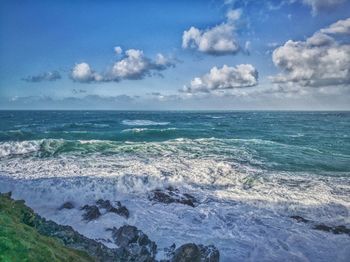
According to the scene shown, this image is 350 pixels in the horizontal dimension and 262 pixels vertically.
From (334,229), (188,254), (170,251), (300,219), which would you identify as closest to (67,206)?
(170,251)

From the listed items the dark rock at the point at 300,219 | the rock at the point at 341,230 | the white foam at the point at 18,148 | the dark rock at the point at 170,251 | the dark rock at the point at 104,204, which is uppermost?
the white foam at the point at 18,148

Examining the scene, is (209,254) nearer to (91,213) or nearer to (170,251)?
(170,251)

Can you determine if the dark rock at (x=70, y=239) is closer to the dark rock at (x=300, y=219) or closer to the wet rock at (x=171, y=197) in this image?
the wet rock at (x=171, y=197)

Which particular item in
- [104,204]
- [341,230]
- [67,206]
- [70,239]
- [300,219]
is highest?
[70,239]

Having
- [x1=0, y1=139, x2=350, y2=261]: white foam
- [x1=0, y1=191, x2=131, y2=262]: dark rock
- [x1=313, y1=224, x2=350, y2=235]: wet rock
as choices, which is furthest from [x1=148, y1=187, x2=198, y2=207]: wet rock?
[x1=0, y1=191, x2=131, y2=262]: dark rock

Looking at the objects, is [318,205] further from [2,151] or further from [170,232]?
[2,151]

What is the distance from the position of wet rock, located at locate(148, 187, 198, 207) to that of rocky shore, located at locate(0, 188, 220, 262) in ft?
7.62

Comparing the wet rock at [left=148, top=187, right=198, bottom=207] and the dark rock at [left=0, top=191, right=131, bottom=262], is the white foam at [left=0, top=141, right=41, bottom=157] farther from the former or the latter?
the dark rock at [left=0, top=191, right=131, bottom=262]

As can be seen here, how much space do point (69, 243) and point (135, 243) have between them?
101 inches

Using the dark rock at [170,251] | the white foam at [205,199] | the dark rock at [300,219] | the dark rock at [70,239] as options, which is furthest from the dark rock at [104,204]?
the dark rock at [300,219]

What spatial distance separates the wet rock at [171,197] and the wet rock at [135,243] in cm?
490

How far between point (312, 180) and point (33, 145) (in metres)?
22.4

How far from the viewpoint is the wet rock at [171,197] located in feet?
52.7

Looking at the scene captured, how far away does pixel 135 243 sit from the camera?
35.0 ft
